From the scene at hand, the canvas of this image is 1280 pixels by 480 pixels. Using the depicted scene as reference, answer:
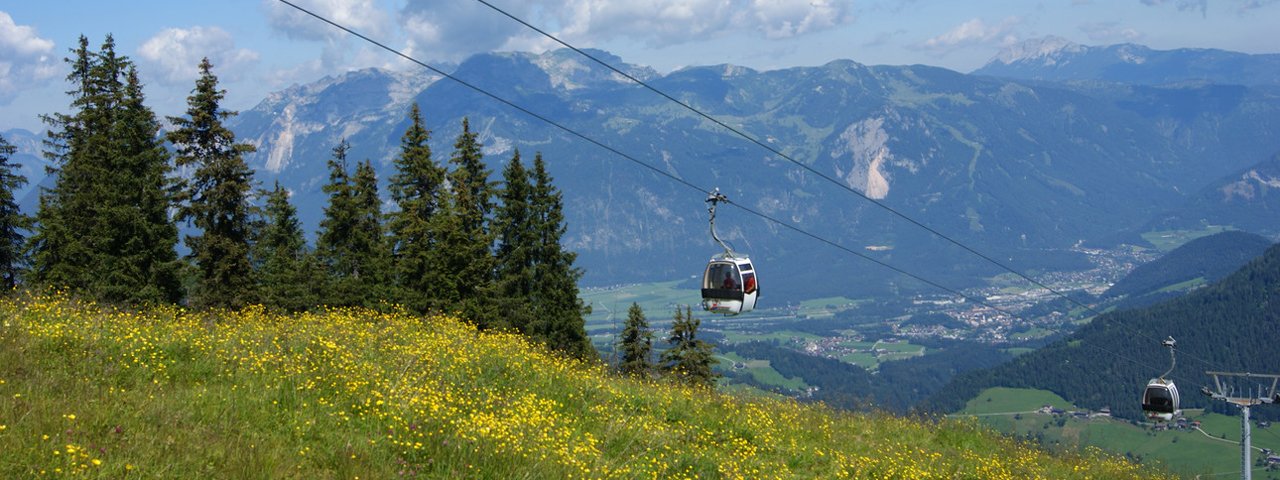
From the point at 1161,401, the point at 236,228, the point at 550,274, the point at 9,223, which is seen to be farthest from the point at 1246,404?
the point at 9,223

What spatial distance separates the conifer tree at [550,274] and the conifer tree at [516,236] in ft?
1.00

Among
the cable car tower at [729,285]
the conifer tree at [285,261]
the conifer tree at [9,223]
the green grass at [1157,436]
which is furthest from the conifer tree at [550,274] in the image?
the green grass at [1157,436]

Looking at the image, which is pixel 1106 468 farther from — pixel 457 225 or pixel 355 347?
pixel 457 225

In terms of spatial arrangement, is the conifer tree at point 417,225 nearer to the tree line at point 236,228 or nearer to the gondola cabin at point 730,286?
the tree line at point 236,228

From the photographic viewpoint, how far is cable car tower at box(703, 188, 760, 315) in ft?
67.8

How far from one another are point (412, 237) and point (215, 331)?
27.7m

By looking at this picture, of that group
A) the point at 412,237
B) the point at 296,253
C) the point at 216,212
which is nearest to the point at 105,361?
the point at 216,212

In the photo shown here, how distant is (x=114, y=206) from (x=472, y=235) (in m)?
14.6

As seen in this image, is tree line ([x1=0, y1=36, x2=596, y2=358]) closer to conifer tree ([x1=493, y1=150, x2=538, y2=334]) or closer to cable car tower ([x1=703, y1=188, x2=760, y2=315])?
conifer tree ([x1=493, y1=150, x2=538, y2=334])

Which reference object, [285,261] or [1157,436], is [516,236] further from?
[1157,436]

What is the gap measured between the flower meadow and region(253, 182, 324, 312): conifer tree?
28053 mm

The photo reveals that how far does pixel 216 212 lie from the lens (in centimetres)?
3438

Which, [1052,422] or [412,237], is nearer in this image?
[412,237]

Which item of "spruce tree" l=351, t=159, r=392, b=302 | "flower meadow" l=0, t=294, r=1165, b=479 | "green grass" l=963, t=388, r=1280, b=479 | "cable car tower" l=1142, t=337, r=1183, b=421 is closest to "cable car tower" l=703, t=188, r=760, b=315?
"flower meadow" l=0, t=294, r=1165, b=479
